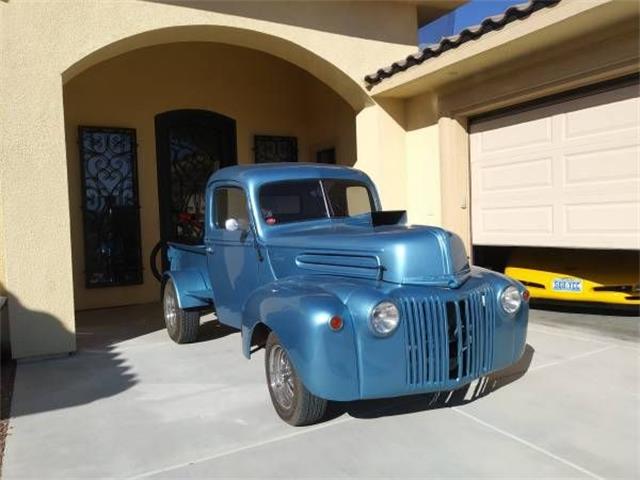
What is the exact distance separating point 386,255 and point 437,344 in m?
0.62

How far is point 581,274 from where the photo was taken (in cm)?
653

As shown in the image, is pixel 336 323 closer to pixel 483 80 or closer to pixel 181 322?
pixel 181 322

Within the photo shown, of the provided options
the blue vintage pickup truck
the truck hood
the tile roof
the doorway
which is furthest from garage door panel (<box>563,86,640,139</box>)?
the doorway

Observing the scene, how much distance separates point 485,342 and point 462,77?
4068 millimetres

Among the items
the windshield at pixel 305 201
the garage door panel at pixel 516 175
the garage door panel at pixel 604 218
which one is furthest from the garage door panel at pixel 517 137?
the windshield at pixel 305 201

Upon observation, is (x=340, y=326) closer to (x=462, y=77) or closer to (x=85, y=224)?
(x=462, y=77)

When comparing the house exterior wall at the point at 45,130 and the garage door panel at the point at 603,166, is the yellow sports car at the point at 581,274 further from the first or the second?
the house exterior wall at the point at 45,130

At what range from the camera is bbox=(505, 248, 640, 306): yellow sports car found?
6152 millimetres

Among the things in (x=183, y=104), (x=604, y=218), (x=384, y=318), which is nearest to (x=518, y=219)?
(x=604, y=218)

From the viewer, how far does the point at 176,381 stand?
15.1ft

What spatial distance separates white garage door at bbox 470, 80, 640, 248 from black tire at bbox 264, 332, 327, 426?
11.9 ft

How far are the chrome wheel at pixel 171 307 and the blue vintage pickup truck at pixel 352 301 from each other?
4.30 ft

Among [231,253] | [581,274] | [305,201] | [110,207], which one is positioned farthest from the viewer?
[110,207]

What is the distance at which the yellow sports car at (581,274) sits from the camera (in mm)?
6152
